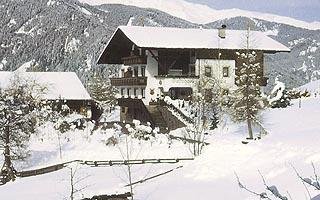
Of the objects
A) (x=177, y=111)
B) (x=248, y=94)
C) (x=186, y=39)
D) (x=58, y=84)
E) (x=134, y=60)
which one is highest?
(x=186, y=39)

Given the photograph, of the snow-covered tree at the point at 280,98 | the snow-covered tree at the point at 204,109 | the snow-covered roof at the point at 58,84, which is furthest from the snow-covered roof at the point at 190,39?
the snow-covered roof at the point at 58,84

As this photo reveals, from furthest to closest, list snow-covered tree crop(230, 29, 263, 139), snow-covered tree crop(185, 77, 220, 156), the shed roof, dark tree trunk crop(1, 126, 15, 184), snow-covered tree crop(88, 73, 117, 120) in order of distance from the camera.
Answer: snow-covered tree crop(88, 73, 117, 120)
the shed roof
snow-covered tree crop(185, 77, 220, 156)
snow-covered tree crop(230, 29, 263, 139)
dark tree trunk crop(1, 126, 15, 184)

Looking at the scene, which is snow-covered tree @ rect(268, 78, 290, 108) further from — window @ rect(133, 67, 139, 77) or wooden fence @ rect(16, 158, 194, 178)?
wooden fence @ rect(16, 158, 194, 178)

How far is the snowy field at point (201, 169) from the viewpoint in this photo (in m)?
21.5

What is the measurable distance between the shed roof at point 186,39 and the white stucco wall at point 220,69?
1.46 meters

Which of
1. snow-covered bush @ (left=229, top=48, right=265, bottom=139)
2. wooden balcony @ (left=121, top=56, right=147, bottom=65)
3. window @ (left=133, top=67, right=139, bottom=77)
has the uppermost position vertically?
wooden balcony @ (left=121, top=56, right=147, bottom=65)

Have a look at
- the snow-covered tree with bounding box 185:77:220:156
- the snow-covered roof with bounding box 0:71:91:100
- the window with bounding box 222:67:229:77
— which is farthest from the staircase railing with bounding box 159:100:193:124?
the snow-covered roof with bounding box 0:71:91:100

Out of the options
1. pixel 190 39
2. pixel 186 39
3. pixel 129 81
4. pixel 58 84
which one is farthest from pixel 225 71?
pixel 58 84

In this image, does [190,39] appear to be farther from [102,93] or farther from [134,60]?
[102,93]

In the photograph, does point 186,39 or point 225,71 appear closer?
point 186,39

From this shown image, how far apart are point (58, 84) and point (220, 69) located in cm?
2201

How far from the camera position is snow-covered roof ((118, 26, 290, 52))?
150ft

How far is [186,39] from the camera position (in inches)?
1890

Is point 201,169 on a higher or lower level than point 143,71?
lower
